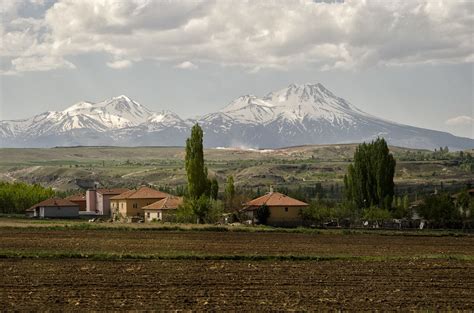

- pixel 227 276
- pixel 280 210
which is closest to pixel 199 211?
pixel 280 210

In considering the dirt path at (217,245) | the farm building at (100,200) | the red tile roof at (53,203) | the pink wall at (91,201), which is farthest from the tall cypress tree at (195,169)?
the pink wall at (91,201)

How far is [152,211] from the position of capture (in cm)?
11644

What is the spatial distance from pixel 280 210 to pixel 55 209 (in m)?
39.0

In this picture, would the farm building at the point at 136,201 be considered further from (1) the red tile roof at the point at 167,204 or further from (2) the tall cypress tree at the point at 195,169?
(2) the tall cypress tree at the point at 195,169

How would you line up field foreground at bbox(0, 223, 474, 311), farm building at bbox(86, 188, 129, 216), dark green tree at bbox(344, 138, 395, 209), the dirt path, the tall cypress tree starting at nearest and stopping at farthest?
field foreground at bbox(0, 223, 474, 311), the dirt path, the tall cypress tree, dark green tree at bbox(344, 138, 395, 209), farm building at bbox(86, 188, 129, 216)

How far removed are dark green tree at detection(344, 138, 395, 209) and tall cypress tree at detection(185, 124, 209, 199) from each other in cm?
2443

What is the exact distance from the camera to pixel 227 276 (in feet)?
120


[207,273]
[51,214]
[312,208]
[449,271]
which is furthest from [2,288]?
[51,214]

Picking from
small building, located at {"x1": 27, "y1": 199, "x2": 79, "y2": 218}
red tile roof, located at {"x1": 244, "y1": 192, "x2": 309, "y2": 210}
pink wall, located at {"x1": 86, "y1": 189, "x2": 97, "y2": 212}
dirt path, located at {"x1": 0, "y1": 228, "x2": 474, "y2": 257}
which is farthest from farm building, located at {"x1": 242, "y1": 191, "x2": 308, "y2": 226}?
pink wall, located at {"x1": 86, "y1": 189, "x2": 97, "y2": 212}

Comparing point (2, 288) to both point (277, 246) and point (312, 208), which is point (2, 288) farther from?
point (312, 208)

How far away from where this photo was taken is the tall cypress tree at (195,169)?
98875 millimetres

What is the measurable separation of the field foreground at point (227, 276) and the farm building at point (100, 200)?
84.9 meters

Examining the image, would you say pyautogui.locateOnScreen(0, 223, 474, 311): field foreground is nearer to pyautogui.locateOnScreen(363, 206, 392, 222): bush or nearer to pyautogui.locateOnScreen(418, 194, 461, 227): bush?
pyautogui.locateOnScreen(418, 194, 461, 227): bush

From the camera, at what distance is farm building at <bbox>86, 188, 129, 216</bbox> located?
145 metres
